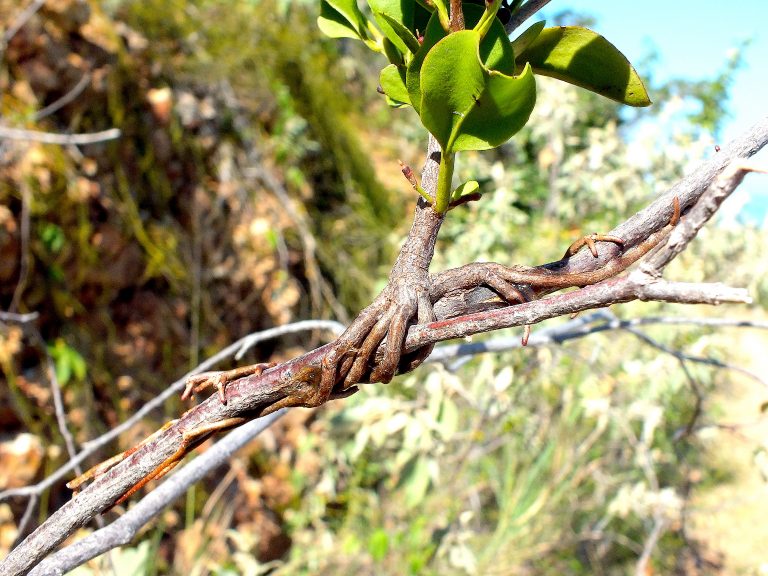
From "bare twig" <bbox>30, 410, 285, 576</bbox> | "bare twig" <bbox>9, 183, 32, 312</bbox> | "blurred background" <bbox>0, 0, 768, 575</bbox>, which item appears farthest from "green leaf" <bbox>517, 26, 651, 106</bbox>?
"bare twig" <bbox>9, 183, 32, 312</bbox>

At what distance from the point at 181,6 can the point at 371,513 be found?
1966mm

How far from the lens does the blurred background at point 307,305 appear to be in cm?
173

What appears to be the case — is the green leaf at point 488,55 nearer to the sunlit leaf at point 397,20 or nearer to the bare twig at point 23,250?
the sunlit leaf at point 397,20

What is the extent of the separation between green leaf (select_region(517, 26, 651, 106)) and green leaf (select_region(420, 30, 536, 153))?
0.16 ft

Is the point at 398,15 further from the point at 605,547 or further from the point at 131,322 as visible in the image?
the point at 605,547

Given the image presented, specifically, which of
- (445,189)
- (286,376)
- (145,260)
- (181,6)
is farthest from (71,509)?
(181,6)

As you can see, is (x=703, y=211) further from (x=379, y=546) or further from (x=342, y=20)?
(x=379, y=546)

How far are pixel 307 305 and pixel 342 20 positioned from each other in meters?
2.21

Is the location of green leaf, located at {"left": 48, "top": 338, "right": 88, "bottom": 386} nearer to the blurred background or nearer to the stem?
the blurred background

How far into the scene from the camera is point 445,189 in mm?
395

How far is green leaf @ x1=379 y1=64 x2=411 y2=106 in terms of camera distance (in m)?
0.41

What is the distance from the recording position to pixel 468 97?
0.36 metres

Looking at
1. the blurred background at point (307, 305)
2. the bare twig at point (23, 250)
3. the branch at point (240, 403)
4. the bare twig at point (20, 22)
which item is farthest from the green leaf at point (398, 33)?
the bare twig at point (20, 22)

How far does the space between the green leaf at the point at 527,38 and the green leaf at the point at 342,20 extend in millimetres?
112
